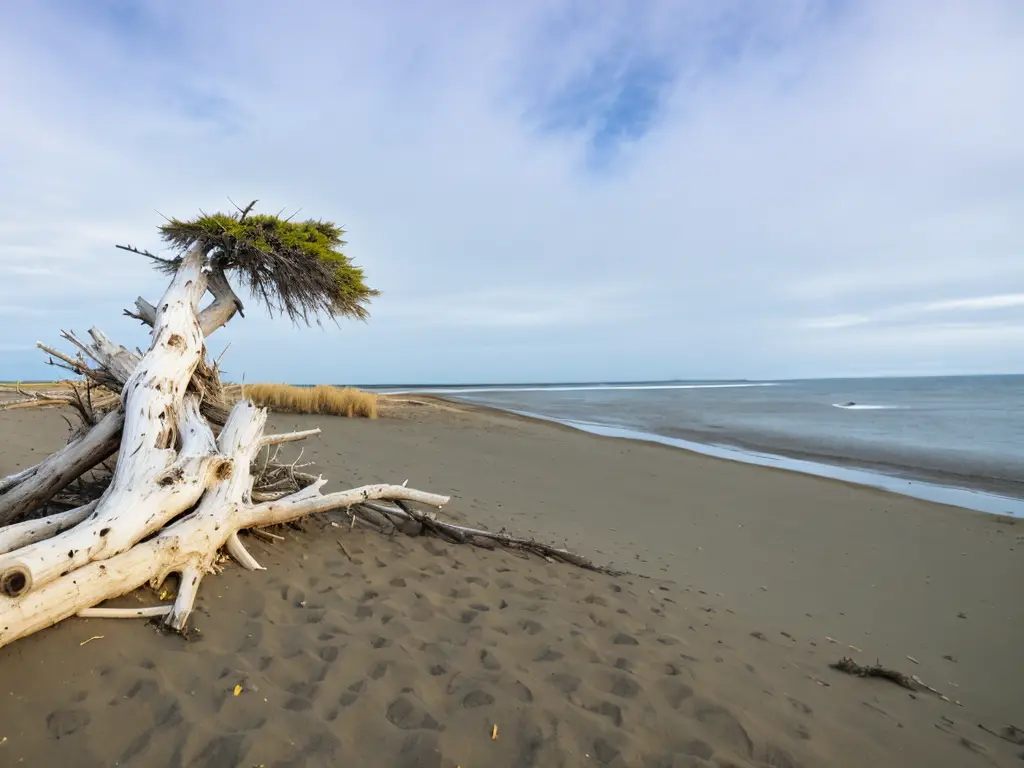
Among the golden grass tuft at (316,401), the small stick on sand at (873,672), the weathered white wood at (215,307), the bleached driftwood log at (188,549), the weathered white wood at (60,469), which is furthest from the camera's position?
the golden grass tuft at (316,401)

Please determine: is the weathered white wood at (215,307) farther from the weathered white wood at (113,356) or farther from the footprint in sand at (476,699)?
the footprint in sand at (476,699)

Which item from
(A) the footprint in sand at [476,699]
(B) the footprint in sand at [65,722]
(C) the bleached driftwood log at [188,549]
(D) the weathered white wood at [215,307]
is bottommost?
(A) the footprint in sand at [476,699]

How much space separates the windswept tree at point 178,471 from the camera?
332 centimetres

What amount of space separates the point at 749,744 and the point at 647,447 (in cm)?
1157

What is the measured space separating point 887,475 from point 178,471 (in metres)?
12.7

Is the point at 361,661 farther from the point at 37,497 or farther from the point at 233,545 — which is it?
the point at 37,497

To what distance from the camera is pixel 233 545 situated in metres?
4.47

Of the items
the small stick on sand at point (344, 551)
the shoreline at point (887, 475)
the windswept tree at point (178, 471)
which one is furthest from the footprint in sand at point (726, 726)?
the shoreline at point (887, 475)

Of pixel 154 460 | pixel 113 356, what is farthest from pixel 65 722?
pixel 113 356

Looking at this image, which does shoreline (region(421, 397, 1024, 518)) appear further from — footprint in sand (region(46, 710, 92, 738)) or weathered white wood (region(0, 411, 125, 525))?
weathered white wood (region(0, 411, 125, 525))

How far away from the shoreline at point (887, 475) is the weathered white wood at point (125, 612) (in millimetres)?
10537

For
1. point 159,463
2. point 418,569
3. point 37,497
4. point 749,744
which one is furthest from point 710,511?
point 37,497

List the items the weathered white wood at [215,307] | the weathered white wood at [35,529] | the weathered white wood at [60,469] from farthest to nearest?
the weathered white wood at [215,307] → the weathered white wood at [60,469] → the weathered white wood at [35,529]

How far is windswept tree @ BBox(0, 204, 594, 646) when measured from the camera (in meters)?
3.32
